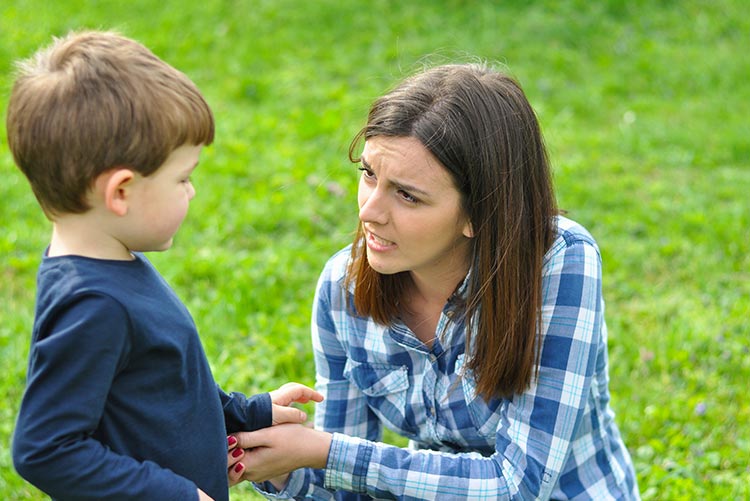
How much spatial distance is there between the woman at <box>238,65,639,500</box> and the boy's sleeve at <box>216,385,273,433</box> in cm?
3

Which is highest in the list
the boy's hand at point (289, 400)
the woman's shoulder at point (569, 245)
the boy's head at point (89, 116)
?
the boy's head at point (89, 116)

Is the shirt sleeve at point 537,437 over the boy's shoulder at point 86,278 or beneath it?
beneath

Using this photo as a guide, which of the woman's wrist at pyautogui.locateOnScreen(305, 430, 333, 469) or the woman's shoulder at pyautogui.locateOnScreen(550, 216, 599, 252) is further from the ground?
the woman's shoulder at pyautogui.locateOnScreen(550, 216, 599, 252)

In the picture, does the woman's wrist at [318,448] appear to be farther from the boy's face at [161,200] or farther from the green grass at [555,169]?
the green grass at [555,169]

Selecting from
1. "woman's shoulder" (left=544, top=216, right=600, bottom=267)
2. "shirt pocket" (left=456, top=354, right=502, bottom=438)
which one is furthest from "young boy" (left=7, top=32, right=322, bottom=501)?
"woman's shoulder" (left=544, top=216, right=600, bottom=267)

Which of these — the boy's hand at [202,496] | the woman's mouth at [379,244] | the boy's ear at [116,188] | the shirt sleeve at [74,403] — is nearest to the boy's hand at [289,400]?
the woman's mouth at [379,244]

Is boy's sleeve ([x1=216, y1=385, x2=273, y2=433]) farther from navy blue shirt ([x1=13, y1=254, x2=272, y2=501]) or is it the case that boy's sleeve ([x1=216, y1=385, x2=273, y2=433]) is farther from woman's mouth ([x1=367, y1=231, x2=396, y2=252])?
woman's mouth ([x1=367, y1=231, x2=396, y2=252])

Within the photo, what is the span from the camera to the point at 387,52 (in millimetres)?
7207

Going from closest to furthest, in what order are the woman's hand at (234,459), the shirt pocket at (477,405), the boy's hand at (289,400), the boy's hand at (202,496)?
the boy's hand at (202,496), the woman's hand at (234,459), the boy's hand at (289,400), the shirt pocket at (477,405)

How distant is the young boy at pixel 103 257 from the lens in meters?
1.69

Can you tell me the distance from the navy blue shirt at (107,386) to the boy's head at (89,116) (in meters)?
0.16

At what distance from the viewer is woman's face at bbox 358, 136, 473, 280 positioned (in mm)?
2307

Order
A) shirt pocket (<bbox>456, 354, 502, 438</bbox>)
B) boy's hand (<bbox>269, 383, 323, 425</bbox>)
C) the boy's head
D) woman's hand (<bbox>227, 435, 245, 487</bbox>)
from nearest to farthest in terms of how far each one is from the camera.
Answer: the boy's head, woman's hand (<bbox>227, 435, 245, 487</bbox>), boy's hand (<bbox>269, 383, 323, 425</bbox>), shirt pocket (<bbox>456, 354, 502, 438</bbox>)

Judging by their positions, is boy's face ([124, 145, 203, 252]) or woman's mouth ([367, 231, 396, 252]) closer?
boy's face ([124, 145, 203, 252])
